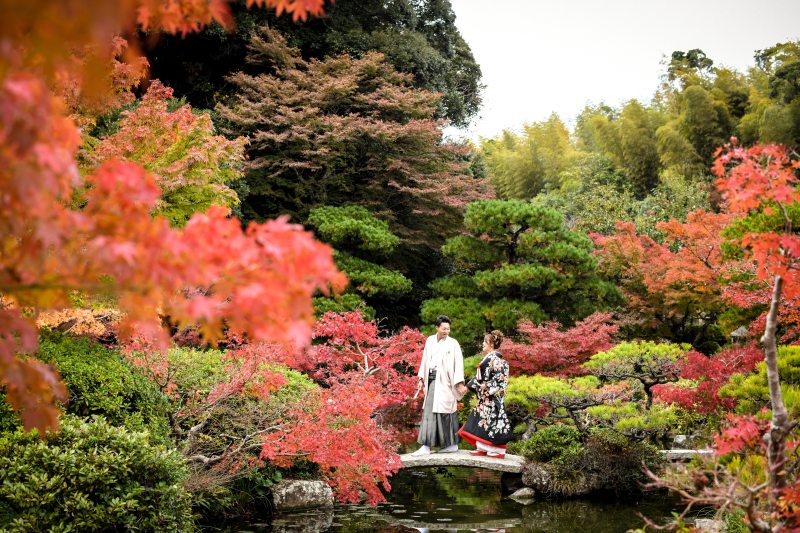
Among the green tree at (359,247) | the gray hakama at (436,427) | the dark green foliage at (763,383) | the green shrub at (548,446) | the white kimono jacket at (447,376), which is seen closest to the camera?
→ the dark green foliage at (763,383)

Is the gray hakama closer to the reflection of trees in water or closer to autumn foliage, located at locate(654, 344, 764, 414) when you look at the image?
the reflection of trees in water

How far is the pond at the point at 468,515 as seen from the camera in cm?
617

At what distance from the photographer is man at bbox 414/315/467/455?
8023 mm

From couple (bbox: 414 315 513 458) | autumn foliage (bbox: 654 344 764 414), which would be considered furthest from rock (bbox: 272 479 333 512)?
autumn foliage (bbox: 654 344 764 414)

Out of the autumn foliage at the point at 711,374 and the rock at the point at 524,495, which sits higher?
the autumn foliage at the point at 711,374

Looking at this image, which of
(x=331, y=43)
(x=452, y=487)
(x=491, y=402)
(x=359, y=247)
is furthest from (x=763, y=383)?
(x=331, y=43)

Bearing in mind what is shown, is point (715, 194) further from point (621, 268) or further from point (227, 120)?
point (227, 120)

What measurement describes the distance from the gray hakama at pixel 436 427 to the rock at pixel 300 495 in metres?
1.50

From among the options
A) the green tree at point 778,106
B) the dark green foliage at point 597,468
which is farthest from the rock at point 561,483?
the green tree at point 778,106

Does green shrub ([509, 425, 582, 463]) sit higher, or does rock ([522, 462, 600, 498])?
green shrub ([509, 425, 582, 463])

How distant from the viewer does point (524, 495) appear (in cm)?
750

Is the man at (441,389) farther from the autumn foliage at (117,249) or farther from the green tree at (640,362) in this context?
the autumn foliage at (117,249)

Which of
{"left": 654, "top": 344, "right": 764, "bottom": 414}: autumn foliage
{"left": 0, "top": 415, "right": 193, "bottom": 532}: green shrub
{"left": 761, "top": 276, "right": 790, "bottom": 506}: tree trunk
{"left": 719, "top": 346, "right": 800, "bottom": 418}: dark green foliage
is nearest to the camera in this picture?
{"left": 761, "top": 276, "right": 790, "bottom": 506}: tree trunk

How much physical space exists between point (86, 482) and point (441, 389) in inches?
170
